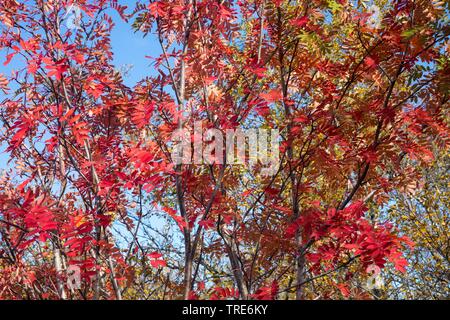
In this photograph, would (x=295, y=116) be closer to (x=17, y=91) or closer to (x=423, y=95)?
(x=423, y=95)

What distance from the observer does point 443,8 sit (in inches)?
139

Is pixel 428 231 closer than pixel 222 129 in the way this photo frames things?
No

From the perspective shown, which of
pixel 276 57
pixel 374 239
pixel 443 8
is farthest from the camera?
pixel 276 57

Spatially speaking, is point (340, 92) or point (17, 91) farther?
point (17, 91)

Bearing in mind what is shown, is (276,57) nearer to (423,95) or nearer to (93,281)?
(423,95)

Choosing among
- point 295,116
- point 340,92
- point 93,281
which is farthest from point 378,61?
point 93,281

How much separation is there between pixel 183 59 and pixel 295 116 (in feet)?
3.77

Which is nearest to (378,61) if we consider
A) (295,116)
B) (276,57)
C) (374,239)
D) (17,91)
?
(295,116)

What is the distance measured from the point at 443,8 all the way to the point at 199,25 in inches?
84.3

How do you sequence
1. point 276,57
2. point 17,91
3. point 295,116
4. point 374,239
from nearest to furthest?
point 374,239, point 295,116, point 276,57, point 17,91

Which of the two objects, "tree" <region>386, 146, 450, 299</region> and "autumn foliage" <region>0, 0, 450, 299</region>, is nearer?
"autumn foliage" <region>0, 0, 450, 299</region>

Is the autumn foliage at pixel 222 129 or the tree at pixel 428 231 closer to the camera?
the autumn foliage at pixel 222 129
